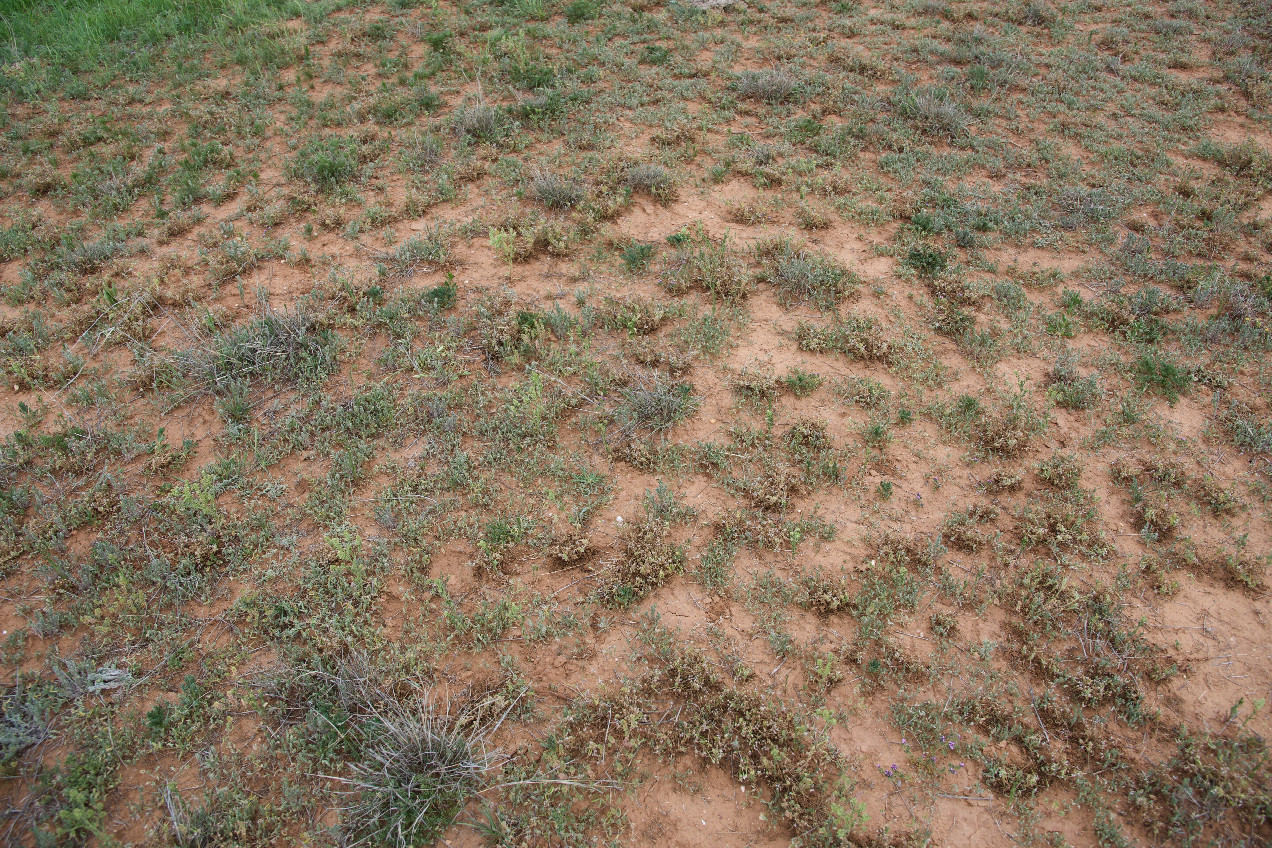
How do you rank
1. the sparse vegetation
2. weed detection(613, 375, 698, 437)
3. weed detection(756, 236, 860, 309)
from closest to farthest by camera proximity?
1. the sparse vegetation
2. weed detection(613, 375, 698, 437)
3. weed detection(756, 236, 860, 309)

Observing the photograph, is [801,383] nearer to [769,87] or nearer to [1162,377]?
[1162,377]

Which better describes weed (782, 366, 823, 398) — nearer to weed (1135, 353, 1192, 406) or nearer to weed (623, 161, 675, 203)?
weed (1135, 353, 1192, 406)

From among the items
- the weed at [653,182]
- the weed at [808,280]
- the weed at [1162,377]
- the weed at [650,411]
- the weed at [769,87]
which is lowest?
the weed at [1162,377]

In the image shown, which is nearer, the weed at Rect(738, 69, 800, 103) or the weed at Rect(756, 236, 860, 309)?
the weed at Rect(756, 236, 860, 309)

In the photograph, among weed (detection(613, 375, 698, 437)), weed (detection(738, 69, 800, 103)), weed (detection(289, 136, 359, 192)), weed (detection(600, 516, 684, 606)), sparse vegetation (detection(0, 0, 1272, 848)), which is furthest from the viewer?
weed (detection(738, 69, 800, 103))

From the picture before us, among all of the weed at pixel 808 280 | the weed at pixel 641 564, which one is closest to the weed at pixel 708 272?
the weed at pixel 808 280

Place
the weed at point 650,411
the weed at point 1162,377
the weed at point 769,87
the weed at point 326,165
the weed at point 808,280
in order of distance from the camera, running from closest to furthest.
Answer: the weed at point 650,411 < the weed at point 1162,377 < the weed at point 808,280 < the weed at point 326,165 < the weed at point 769,87

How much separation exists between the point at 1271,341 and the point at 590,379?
538 centimetres

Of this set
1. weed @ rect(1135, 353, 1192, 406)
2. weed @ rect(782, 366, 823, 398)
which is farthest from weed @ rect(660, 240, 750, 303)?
weed @ rect(1135, 353, 1192, 406)

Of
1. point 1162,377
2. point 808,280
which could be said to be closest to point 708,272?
point 808,280

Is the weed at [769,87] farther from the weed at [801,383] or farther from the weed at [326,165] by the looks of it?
the weed at [801,383]

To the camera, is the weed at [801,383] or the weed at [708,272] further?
the weed at [708,272]

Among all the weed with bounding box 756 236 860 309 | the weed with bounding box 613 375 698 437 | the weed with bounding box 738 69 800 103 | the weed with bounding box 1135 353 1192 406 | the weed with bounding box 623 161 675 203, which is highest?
the weed with bounding box 738 69 800 103

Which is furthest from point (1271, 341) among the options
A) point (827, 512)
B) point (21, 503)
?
point (21, 503)
